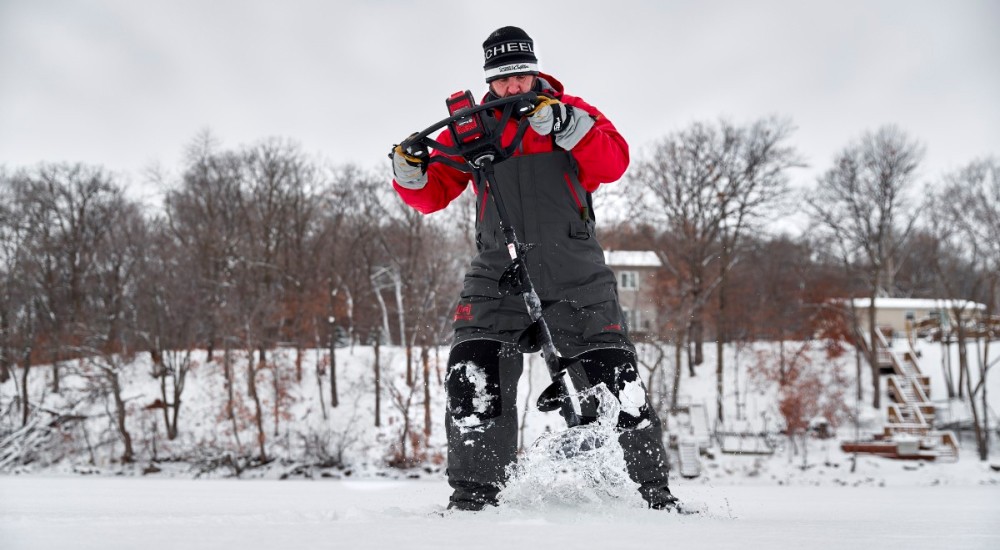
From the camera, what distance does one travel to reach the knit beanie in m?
3.13

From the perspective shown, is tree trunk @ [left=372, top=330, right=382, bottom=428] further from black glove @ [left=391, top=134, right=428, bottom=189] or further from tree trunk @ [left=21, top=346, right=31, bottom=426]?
black glove @ [left=391, top=134, right=428, bottom=189]

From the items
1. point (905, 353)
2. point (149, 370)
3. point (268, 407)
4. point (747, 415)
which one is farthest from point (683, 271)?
point (149, 370)

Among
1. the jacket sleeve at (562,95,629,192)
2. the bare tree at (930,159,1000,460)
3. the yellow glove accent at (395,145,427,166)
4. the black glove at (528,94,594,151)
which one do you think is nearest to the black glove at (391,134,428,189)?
the yellow glove accent at (395,145,427,166)

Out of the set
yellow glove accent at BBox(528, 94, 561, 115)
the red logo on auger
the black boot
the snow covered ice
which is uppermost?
yellow glove accent at BBox(528, 94, 561, 115)

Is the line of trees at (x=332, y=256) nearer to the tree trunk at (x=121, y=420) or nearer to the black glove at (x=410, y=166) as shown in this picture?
the tree trunk at (x=121, y=420)

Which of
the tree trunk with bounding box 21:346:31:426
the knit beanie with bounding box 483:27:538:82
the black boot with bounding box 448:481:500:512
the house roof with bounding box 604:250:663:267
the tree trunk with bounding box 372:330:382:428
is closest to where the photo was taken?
the black boot with bounding box 448:481:500:512

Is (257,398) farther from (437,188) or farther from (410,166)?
(410,166)

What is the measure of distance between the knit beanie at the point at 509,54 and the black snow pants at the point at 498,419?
4.09 ft

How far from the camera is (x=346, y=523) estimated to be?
183 centimetres

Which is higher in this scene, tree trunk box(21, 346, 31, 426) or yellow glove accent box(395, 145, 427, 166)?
yellow glove accent box(395, 145, 427, 166)

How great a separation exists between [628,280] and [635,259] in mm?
2994

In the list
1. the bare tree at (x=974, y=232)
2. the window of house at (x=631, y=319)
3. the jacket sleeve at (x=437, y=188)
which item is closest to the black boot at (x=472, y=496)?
the window of house at (x=631, y=319)

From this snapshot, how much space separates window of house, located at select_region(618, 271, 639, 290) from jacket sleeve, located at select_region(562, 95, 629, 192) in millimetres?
25437

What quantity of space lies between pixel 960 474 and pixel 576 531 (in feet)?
76.6
